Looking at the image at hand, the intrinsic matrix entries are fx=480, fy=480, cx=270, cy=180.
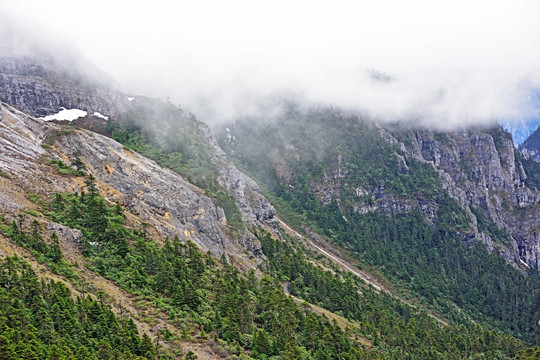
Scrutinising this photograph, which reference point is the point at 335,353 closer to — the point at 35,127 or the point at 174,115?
the point at 35,127

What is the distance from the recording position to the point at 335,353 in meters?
83.6

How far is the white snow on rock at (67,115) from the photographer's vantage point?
15262 centimetres

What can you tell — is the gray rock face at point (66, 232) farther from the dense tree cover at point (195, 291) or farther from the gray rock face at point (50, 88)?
the gray rock face at point (50, 88)

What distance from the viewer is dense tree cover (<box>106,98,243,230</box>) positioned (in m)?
134

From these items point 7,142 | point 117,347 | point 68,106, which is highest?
point 68,106

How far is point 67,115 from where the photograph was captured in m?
→ 155

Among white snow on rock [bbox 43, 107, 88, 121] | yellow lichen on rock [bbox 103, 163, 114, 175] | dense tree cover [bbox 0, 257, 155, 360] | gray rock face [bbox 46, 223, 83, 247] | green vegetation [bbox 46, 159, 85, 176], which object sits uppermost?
white snow on rock [bbox 43, 107, 88, 121]

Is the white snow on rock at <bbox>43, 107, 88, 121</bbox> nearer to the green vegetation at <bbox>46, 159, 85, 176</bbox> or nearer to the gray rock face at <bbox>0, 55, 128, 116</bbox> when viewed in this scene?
the gray rock face at <bbox>0, 55, 128, 116</bbox>

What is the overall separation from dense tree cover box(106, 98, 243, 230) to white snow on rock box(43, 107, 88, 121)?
1135 cm

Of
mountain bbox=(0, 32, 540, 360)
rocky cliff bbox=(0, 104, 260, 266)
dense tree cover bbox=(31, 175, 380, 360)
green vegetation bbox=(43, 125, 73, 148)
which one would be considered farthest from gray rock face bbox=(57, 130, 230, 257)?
dense tree cover bbox=(31, 175, 380, 360)

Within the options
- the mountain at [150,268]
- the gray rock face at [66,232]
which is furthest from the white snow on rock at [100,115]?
the gray rock face at [66,232]

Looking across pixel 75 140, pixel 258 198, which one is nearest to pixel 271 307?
pixel 75 140

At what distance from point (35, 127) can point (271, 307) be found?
200 ft

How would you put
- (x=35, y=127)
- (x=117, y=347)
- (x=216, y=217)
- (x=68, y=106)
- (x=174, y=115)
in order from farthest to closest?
(x=174, y=115), (x=68, y=106), (x=216, y=217), (x=35, y=127), (x=117, y=347)
